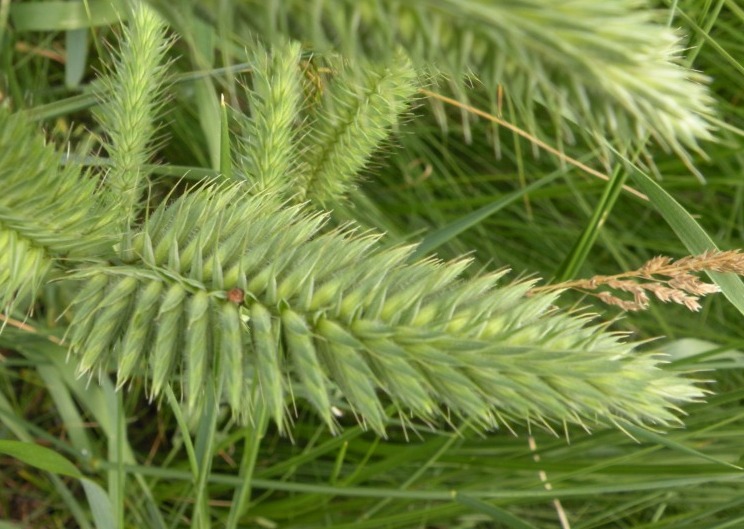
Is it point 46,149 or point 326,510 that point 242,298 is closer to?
point 46,149

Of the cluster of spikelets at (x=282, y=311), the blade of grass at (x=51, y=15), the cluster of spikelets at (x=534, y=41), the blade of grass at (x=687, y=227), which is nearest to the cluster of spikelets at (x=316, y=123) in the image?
the cluster of spikelets at (x=282, y=311)

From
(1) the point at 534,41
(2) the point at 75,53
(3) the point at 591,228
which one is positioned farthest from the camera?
(2) the point at 75,53

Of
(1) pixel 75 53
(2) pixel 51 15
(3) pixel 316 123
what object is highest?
(3) pixel 316 123

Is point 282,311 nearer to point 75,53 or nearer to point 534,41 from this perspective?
point 534,41

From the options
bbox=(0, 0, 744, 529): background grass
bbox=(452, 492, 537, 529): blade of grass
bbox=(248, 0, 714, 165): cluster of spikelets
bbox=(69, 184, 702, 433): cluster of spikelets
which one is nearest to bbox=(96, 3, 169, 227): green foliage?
bbox=(69, 184, 702, 433): cluster of spikelets

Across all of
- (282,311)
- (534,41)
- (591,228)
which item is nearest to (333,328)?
(282,311)

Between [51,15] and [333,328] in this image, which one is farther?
[51,15]

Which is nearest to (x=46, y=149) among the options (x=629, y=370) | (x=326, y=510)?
(x=629, y=370)
